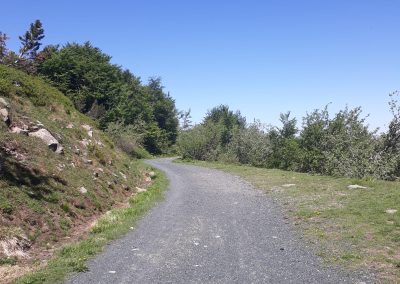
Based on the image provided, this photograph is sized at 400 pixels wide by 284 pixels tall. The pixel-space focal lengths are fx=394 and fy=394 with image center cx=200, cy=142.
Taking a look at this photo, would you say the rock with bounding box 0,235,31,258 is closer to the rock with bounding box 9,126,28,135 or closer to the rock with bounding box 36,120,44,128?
the rock with bounding box 9,126,28,135

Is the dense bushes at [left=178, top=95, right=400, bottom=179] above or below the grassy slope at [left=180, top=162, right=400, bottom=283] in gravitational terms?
above

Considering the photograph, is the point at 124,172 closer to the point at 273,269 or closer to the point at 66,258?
the point at 66,258

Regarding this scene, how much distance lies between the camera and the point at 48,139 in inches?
681

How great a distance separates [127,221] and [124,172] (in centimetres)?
1052

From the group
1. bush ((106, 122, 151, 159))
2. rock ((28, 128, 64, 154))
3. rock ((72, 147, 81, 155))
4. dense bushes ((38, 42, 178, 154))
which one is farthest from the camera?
dense bushes ((38, 42, 178, 154))

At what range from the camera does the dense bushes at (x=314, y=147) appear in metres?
26.0

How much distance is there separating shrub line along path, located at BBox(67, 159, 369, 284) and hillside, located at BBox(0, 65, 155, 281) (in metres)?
1.88

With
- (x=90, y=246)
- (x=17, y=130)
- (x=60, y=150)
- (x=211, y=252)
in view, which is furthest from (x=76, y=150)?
(x=211, y=252)

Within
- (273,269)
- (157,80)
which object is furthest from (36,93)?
(157,80)

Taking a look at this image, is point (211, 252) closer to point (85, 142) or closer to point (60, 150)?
point (60, 150)

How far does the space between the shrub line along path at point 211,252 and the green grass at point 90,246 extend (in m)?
0.29

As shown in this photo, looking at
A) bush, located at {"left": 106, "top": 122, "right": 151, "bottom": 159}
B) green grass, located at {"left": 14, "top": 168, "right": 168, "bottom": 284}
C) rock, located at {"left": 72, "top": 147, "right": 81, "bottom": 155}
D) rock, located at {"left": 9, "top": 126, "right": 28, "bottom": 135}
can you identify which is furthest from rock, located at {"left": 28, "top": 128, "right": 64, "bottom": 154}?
bush, located at {"left": 106, "top": 122, "right": 151, "bottom": 159}

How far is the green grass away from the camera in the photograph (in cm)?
759

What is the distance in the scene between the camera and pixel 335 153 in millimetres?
30234
